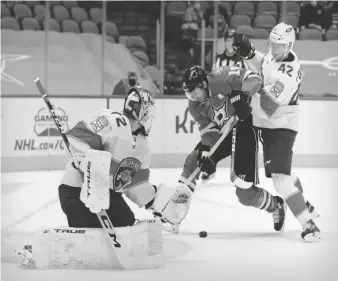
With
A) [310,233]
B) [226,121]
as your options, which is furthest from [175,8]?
[310,233]

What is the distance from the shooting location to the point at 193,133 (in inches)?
277

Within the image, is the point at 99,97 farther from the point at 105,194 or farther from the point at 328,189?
the point at 105,194

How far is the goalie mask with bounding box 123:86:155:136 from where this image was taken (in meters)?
2.75

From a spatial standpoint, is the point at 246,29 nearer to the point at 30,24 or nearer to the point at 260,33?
the point at 260,33

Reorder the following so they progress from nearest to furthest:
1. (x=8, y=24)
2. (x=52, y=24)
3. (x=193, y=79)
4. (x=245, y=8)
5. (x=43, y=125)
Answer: (x=193, y=79)
(x=43, y=125)
(x=52, y=24)
(x=8, y=24)
(x=245, y=8)

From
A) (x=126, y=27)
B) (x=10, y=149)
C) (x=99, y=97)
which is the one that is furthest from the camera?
(x=126, y=27)

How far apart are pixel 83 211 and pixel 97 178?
27 centimetres

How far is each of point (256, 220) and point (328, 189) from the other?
1.51 meters

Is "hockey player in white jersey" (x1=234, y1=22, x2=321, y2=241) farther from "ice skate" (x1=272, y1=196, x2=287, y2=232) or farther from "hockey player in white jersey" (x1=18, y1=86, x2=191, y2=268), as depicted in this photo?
"hockey player in white jersey" (x1=18, y1=86, x2=191, y2=268)

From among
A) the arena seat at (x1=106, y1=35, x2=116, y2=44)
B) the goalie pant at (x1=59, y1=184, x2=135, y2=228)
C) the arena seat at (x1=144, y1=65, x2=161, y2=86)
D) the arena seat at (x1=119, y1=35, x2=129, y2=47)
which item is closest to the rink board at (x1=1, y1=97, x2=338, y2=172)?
the arena seat at (x1=144, y1=65, x2=161, y2=86)

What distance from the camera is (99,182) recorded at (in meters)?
2.59

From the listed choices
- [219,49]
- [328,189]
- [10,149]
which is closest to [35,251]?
[328,189]

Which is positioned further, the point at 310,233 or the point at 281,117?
the point at 281,117

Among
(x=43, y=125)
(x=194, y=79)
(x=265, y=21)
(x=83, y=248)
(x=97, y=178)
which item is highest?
(x=194, y=79)
